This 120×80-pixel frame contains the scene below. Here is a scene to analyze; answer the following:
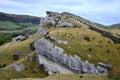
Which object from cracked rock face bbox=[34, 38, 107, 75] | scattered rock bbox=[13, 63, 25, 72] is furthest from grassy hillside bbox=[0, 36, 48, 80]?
cracked rock face bbox=[34, 38, 107, 75]

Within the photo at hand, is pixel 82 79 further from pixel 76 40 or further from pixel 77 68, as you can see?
pixel 76 40

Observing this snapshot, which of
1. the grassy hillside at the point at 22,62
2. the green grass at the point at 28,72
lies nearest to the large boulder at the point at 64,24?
the grassy hillside at the point at 22,62

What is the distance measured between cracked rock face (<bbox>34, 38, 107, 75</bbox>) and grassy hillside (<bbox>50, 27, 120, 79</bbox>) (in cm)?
203

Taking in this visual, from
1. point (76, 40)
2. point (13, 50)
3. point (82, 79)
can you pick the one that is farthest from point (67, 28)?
point (82, 79)

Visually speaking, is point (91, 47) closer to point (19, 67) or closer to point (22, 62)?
point (22, 62)

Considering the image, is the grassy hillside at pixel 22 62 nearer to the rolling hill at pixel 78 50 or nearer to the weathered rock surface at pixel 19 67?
the rolling hill at pixel 78 50

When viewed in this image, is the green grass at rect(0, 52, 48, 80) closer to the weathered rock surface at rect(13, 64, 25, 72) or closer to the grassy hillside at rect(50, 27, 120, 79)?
the weathered rock surface at rect(13, 64, 25, 72)

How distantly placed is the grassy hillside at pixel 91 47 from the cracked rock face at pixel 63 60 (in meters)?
2.03

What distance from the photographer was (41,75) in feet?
260

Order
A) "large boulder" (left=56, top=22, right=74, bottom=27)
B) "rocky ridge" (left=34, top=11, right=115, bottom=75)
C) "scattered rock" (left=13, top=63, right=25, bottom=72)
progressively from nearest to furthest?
"scattered rock" (left=13, top=63, right=25, bottom=72) < "rocky ridge" (left=34, top=11, right=115, bottom=75) < "large boulder" (left=56, top=22, right=74, bottom=27)

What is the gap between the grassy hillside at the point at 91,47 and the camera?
283ft

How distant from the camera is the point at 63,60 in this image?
84.7 meters

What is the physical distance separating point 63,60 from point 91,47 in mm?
12115

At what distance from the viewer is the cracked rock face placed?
82.7 m
